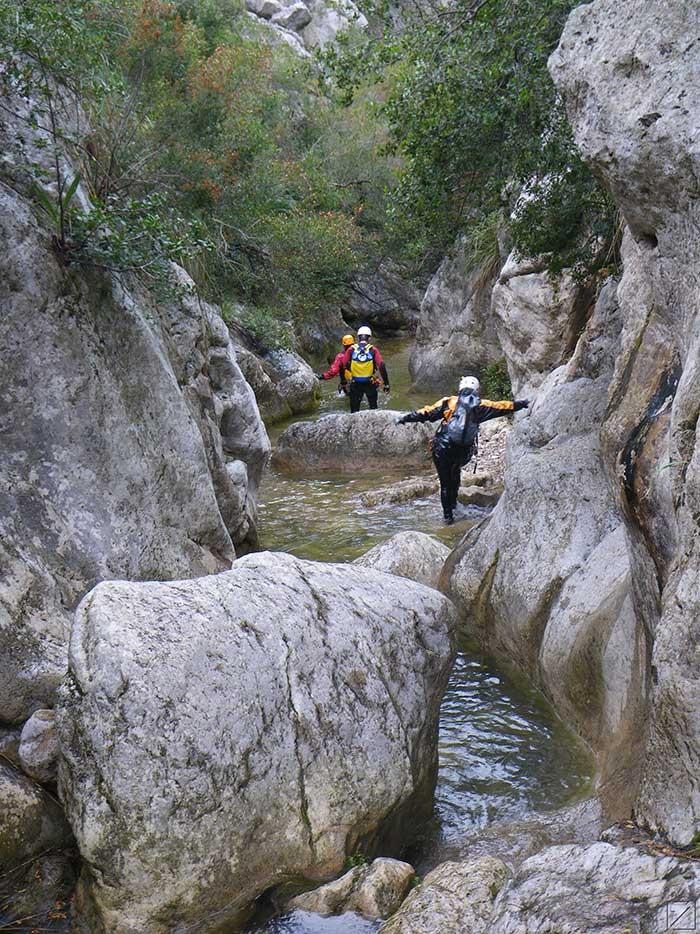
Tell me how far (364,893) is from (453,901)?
1.97ft

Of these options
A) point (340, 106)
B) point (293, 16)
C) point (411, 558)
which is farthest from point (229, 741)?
point (293, 16)

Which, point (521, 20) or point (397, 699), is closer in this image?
point (397, 699)

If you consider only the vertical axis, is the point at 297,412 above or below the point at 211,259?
below

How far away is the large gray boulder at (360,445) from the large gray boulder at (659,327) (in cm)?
996

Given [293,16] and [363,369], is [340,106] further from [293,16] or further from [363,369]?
[293,16]

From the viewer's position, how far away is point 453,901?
15.6 ft

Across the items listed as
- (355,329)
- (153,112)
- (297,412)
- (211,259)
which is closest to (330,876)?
(211,259)

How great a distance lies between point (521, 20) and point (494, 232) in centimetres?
1284

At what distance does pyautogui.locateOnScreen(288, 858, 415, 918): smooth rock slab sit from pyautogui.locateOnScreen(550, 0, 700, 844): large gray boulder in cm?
154

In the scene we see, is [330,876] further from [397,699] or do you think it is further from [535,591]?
[535,591]

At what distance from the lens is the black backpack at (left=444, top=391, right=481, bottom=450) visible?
12.8 metres

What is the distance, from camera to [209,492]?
936cm

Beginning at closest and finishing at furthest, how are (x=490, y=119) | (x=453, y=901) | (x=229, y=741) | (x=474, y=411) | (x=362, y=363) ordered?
(x=453, y=901)
(x=229, y=741)
(x=490, y=119)
(x=474, y=411)
(x=362, y=363)

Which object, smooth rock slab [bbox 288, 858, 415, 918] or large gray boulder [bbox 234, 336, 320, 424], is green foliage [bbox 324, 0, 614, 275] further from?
large gray boulder [bbox 234, 336, 320, 424]
